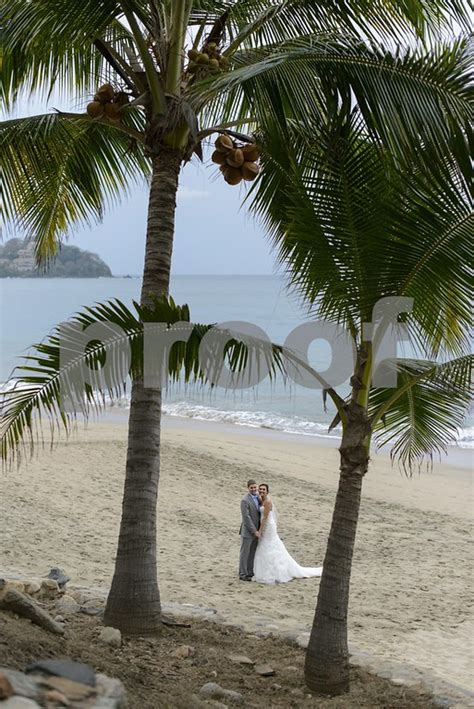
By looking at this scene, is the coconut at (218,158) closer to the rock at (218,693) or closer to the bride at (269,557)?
the rock at (218,693)

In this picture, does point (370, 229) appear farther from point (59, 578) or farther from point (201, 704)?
point (59, 578)

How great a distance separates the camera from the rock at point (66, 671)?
13.2ft

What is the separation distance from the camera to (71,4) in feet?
20.1

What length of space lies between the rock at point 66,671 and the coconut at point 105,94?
3.89 metres

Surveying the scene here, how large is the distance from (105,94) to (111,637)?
393 cm

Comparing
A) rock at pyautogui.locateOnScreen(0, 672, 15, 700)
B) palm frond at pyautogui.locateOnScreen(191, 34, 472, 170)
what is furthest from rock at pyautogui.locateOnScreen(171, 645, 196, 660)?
palm frond at pyautogui.locateOnScreen(191, 34, 472, 170)

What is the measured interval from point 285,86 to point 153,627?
419 cm

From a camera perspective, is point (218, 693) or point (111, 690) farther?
point (218, 693)

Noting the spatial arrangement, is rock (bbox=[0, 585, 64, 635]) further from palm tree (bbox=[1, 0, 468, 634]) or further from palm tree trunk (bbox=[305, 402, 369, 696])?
palm tree trunk (bbox=[305, 402, 369, 696])

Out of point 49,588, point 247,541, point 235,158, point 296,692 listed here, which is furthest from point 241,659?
point 247,541

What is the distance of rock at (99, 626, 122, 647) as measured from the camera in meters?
6.34

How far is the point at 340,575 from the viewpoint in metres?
6.04

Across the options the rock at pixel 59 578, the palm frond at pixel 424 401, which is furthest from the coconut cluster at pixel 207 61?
the rock at pixel 59 578

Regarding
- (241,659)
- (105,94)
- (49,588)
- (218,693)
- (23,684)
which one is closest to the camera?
(23,684)
